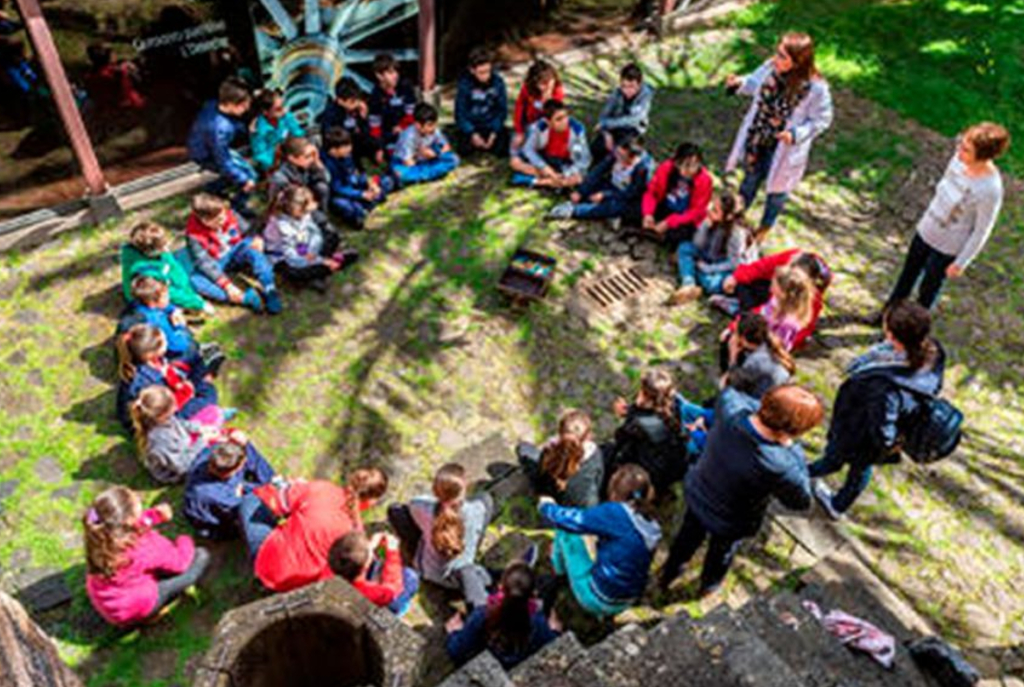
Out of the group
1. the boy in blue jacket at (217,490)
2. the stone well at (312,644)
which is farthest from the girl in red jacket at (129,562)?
the stone well at (312,644)

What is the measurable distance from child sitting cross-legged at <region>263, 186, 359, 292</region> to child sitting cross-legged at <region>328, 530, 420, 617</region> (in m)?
3.12

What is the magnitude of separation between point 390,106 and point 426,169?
852 mm

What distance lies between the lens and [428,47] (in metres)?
10.2

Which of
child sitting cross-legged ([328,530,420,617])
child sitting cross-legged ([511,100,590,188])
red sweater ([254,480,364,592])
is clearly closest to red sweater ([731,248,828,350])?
child sitting cross-legged ([511,100,590,188])

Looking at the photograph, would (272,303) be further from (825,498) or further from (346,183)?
(825,498)

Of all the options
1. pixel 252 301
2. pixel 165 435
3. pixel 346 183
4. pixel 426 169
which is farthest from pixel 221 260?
pixel 426 169

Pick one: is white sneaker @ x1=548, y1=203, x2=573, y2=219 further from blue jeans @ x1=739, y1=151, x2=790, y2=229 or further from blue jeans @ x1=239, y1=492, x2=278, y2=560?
blue jeans @ x1=239, y1=492, x2=278, y2=560

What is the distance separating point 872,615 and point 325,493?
393cm

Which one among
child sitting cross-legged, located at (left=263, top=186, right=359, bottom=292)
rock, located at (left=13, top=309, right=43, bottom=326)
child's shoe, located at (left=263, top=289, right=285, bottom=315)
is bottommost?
rock, located at (left=13, top=309, right=43, bottom=326)

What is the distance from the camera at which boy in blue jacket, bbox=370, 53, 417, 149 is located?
948 cm

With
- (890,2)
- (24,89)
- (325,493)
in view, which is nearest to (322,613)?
(325,493)

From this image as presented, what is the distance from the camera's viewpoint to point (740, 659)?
459cm

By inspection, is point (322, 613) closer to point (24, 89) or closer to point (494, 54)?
point (24, 89)

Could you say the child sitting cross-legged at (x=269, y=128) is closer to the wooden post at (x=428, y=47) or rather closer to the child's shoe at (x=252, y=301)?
the child's shoe at (x=252, y=301)
